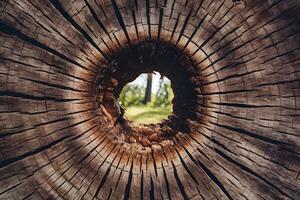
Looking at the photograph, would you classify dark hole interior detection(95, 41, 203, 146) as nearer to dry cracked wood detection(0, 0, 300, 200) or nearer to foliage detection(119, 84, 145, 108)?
dry cracked wood detection(0, 0, 300, 200)

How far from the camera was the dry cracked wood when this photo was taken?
Answer: 5.90 ft

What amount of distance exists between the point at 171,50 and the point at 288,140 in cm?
93

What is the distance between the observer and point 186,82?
77.5 inches

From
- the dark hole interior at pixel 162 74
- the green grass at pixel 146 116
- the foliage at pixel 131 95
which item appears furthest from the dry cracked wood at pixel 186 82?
the foliage at pixel 131 95

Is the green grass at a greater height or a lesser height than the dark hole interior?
lesser

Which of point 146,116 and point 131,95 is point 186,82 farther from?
point 131,95

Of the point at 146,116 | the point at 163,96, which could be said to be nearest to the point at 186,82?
the point at 146,116

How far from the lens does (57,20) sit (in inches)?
71.1

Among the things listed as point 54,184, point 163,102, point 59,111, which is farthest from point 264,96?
point 163,102

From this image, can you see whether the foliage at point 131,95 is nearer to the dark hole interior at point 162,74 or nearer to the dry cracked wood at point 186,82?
the dark hole interior at point 162,74

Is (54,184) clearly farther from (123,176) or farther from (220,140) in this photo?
(220,140)

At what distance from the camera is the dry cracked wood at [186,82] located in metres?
1.80

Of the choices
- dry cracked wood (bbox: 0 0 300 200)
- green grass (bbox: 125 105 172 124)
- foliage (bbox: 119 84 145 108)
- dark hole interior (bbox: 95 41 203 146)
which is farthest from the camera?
foliage (bbox: 119 84 145 108)

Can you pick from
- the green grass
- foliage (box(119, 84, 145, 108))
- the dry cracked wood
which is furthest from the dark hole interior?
foliage (box(119, 84, 145, 108))
